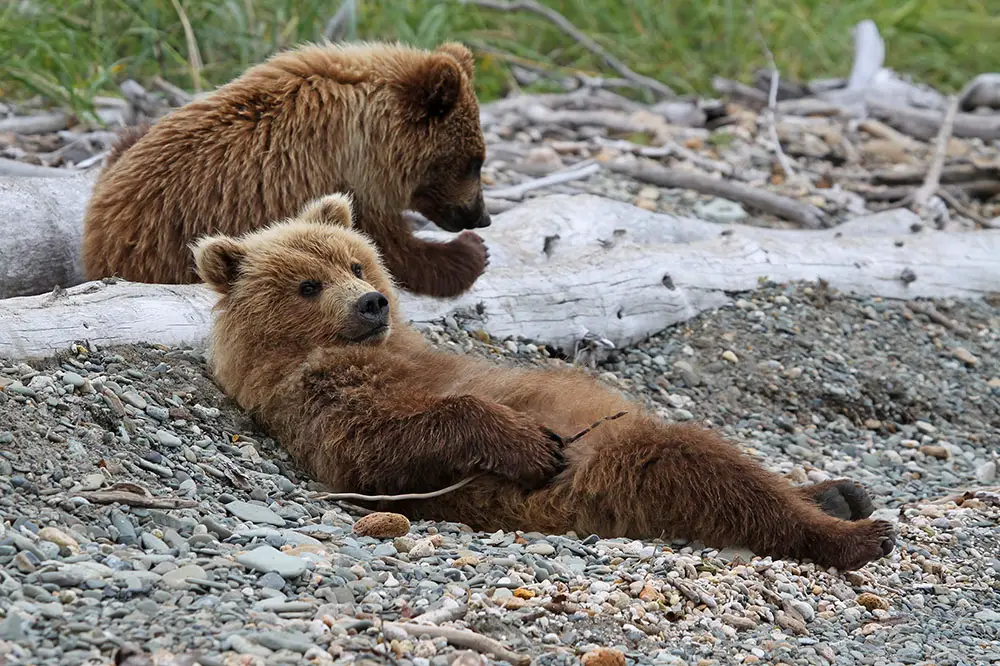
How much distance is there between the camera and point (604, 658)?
10.5 feet

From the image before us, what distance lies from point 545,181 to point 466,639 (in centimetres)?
580

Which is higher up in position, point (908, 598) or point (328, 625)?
point (328, 625)

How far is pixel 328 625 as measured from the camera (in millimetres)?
3143

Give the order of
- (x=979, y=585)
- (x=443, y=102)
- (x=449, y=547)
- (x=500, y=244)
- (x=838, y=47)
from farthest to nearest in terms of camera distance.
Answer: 1. (x=838, y=47)
2. (x=500, y=244)
3. (x=443, y=102)
4. (x=979, y=585)
5. (x=449, y=547)

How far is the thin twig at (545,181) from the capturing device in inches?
329

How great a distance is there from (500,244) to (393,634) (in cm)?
412

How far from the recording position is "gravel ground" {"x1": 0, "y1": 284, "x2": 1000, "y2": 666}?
120 inches

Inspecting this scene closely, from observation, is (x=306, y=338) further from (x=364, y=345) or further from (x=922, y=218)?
(x=922, y=218)

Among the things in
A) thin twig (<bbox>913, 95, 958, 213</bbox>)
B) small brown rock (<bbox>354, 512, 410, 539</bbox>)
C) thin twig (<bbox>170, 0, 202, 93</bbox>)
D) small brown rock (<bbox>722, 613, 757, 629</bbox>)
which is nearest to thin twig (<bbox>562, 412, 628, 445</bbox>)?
small brown rock (<bbox>354, 512, 410, 539</bbox>)

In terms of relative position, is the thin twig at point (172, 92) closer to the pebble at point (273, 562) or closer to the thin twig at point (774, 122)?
the thin twig at point (774, 122)

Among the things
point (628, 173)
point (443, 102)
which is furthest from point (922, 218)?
point (443, 102)

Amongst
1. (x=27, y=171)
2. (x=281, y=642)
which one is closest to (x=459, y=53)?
(x=27, y=171)

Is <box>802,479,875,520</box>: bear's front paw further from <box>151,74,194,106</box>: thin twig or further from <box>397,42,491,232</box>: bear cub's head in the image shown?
<box>151,74,194,106</box>: thin twig

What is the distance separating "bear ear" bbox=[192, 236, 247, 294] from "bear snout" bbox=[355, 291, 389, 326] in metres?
0.59
